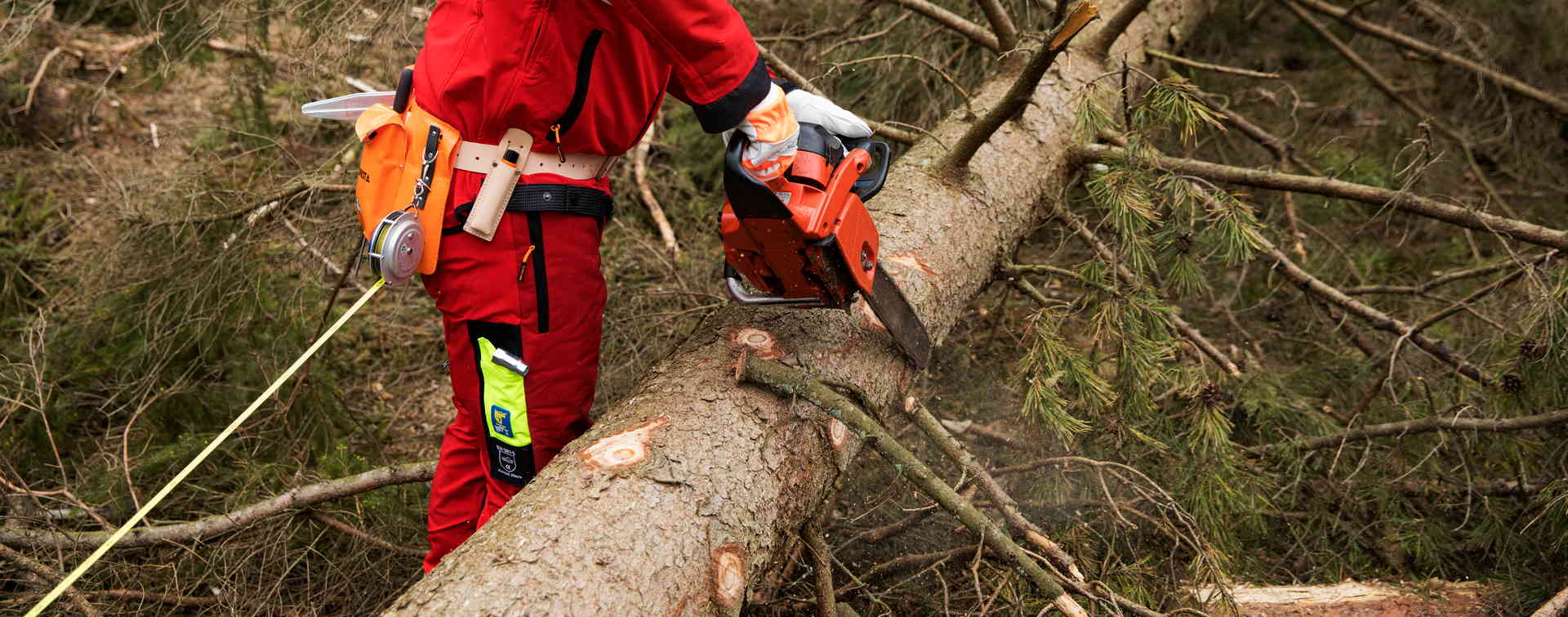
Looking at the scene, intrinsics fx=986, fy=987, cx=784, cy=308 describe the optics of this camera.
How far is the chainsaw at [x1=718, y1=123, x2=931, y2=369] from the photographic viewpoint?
6.31 feet

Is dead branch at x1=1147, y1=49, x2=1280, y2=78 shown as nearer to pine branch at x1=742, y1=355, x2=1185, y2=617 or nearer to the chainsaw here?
the chainsaw

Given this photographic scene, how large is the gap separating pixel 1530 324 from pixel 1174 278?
2.93ft

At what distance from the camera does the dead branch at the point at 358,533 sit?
261 cm

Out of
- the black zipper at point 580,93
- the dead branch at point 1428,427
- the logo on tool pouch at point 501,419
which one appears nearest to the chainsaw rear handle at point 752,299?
the black zipper at point 580,93

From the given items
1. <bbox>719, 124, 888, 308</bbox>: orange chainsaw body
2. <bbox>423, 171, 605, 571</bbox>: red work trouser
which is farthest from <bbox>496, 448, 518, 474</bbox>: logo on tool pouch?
<bbox>719, 124, 888, 308</bbox>: orange chainsaw body

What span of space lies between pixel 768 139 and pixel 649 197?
235cm

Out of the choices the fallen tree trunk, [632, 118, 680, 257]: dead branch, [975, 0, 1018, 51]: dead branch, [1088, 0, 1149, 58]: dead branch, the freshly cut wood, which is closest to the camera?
the fallen tree trunk

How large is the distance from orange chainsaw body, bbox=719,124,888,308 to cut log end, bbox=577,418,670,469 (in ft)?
1.32

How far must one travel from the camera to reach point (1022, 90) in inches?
92.4

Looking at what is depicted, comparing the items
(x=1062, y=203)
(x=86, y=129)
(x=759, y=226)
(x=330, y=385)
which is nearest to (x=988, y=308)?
(x=1062, y=203)

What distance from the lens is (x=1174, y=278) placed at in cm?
279

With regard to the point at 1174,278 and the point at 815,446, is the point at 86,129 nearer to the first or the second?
the point at 815,446

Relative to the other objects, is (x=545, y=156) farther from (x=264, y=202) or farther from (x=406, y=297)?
(x=406, y=297)

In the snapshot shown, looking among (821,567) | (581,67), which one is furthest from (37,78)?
(821,567)
